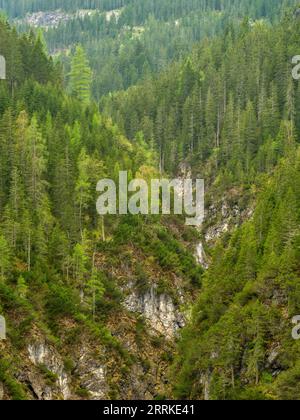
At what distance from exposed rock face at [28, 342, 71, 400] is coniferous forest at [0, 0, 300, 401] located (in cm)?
17

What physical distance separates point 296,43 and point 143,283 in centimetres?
7161

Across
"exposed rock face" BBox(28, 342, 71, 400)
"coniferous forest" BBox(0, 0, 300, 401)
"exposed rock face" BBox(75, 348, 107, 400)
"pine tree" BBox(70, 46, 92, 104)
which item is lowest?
"exposed rock face" BBox(75, 348, 107, 400)

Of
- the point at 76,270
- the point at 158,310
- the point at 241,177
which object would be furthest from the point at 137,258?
the point at 241,177

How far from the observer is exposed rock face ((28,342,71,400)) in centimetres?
8206

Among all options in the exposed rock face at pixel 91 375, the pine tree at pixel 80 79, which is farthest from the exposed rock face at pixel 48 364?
the pine tree at pixel 80 79

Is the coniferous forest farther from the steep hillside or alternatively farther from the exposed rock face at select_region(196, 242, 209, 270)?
the exposed rock face at select_region(196, 242, 209, 270)

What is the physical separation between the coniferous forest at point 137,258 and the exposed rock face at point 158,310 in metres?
0.16

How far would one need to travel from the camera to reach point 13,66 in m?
128

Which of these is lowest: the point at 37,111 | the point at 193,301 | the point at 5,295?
the point at 193,301

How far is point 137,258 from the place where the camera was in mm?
103562

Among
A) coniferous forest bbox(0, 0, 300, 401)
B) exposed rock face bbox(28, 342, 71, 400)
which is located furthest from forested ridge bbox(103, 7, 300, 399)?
exposed rock face bbox(28, 342, 71, 400)

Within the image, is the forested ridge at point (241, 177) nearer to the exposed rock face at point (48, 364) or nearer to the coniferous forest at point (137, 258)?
the coniferous forest at point (137, 258)
